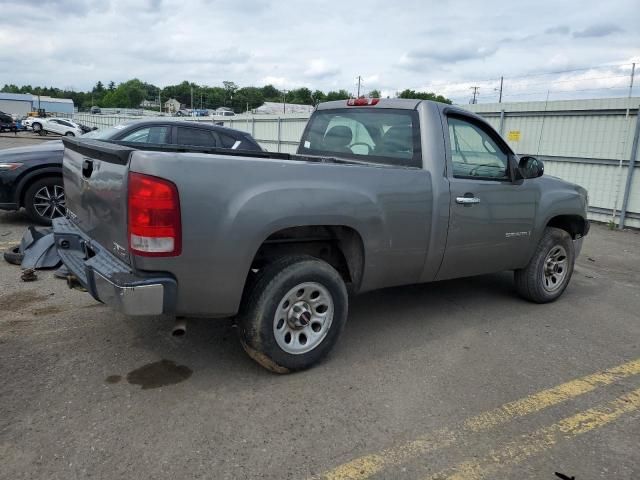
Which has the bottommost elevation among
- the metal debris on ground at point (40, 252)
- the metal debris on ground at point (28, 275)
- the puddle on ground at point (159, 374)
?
the puddle on ground at point (159, 374)

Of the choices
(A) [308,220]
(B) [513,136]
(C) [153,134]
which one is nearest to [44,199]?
(C) [153,134]

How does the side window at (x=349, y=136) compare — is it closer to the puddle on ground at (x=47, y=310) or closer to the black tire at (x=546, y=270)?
the black tire at (x=546, y=270)

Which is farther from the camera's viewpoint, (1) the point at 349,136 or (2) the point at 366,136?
(1) the point at 349,136

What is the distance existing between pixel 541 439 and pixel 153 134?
646 centimetres

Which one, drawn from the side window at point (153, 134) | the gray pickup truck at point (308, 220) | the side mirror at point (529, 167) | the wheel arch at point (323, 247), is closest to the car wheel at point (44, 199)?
the side window at point (153, 134)

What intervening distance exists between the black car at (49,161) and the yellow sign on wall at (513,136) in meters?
7.09

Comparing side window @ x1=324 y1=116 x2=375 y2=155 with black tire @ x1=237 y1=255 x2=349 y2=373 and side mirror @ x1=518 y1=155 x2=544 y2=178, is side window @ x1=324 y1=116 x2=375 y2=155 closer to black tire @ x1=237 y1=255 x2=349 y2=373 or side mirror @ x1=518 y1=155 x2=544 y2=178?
side mirror @ x1=518 y1=155 x2=544 y2=178

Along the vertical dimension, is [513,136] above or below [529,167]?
above

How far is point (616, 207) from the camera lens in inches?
405

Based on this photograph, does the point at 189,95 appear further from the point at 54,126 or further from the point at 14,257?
the point at 14,257

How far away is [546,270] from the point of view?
5.09 meters

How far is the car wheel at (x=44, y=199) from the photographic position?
696 cm

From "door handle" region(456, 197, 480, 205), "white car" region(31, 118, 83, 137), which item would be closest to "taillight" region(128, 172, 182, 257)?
"door handle" region(456, 197, 480, 205)

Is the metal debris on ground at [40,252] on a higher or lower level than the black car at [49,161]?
lower
